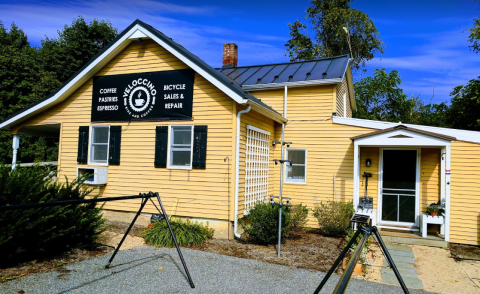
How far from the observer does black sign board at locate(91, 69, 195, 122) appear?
956 centimetres

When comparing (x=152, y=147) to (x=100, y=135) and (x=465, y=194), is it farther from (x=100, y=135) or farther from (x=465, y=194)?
(x=465, y=194)

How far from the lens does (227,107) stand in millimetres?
8945

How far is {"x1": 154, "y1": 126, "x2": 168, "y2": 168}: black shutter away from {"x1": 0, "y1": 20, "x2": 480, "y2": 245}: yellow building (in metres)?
0.03

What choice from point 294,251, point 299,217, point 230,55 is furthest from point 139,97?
point 230,55

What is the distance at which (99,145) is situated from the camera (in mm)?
10742

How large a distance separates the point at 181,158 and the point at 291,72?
5982 millimetres

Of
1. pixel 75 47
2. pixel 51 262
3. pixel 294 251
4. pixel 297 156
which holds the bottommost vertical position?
pixel 294 251

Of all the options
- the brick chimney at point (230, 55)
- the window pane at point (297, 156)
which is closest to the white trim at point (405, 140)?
the window pane at point (297, 156)

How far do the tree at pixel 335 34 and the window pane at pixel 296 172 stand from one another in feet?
58.2

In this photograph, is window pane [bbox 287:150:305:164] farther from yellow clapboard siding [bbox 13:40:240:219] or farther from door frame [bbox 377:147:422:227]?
yellow clapboard siding [bbox 13:40:240:219]

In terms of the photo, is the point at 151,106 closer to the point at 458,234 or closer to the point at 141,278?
the point at 141,278

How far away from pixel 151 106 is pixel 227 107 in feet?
8.36

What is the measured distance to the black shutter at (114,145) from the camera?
10195 mm

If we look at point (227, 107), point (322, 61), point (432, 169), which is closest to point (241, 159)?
point (227, 107)
